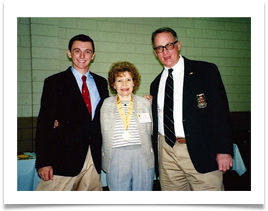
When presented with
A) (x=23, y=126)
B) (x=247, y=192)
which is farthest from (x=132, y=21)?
(x=247, y=192)

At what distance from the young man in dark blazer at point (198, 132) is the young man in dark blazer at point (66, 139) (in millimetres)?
750

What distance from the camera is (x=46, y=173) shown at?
5.77ft

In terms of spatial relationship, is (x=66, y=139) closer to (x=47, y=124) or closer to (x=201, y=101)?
(x=47, y=124)

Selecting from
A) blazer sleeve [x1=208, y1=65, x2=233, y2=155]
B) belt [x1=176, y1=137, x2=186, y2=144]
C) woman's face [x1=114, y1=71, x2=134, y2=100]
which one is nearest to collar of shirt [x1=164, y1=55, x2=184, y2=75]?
blazer sleeve [x1=208, y1=65, x2=233, y2=155]

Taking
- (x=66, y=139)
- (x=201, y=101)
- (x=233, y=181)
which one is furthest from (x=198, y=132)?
(x=233, y=181)

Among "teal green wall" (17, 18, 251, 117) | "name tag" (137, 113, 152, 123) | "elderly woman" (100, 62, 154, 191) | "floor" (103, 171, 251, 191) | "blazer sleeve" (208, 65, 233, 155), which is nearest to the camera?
"blazer sleeve" (208, 65, 233, 155)

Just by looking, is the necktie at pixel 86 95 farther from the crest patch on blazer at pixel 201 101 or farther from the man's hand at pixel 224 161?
the man's hand at pixel 224 161

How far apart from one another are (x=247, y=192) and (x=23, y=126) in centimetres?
343

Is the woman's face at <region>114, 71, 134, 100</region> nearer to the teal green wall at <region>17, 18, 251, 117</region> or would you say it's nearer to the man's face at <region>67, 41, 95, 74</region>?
the man's face at <region>67, 41, 95, 74</region>

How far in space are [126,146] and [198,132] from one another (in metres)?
0.70

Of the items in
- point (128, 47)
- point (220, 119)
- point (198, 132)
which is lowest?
point (198, 132)

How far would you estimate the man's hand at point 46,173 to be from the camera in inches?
69.1

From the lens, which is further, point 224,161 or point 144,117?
point 144,117

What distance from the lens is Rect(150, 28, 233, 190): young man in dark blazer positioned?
1667mm
